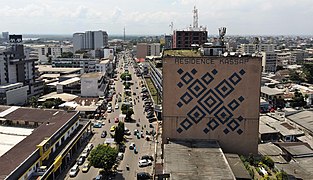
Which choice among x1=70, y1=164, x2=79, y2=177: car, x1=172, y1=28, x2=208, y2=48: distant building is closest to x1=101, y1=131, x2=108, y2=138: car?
x1=70, y1=164, x2=79, y2=177: car

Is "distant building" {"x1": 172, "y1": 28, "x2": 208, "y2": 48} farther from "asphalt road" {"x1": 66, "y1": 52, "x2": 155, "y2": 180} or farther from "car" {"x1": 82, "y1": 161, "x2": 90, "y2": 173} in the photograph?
"car" {"x1": 82, "y1": 161, "x2": 90, "y2": 173}

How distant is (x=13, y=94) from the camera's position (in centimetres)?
4484

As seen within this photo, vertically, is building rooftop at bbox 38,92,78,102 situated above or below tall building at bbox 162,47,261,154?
below

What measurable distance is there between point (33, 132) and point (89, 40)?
110522 mm

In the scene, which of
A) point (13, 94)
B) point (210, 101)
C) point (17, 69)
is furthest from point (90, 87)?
point (210, 101)

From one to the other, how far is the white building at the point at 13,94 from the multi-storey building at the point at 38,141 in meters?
10.4

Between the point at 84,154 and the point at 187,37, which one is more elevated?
the point at 187,37

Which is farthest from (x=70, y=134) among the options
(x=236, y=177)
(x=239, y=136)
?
(x=236, y=177)

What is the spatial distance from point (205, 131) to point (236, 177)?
533cm

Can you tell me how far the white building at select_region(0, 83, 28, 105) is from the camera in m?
43.5

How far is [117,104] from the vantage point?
49156 millimetres

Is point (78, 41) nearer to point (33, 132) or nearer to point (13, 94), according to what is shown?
point (13, 94)

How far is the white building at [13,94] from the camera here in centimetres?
4347

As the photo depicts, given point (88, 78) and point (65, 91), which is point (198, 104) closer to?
point (88, 78)
